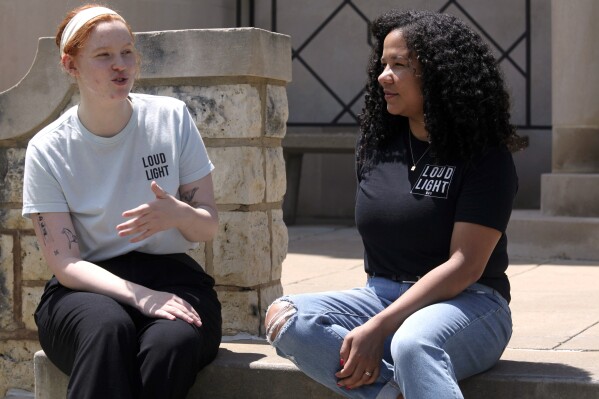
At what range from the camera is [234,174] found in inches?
175

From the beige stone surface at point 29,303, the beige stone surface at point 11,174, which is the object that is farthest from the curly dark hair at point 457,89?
the beige stone surface at point 29,303

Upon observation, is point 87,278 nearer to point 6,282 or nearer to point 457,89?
point 457,89

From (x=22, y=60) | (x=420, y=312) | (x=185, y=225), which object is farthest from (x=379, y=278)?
(x=22, y=60)

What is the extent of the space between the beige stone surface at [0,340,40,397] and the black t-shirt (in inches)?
79.9

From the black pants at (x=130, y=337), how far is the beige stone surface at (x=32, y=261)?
123cm

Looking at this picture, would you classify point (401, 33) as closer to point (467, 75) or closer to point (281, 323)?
point (467, 75)

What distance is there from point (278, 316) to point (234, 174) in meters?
1.25

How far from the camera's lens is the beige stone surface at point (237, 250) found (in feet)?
14.6

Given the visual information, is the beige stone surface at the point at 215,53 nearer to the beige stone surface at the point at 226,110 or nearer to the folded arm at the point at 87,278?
the beige stone surface at the point at 226,110

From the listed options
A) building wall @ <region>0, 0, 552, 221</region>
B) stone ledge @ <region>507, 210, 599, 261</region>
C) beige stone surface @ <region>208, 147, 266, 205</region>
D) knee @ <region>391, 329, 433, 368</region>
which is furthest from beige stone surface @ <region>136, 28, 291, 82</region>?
building wall @ <region>0, 0, 552, 221</region>

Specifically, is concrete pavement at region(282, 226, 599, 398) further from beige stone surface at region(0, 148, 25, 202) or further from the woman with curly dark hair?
beige stone surface at region(0, 148, 25, 202)

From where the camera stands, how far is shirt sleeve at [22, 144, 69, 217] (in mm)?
3531

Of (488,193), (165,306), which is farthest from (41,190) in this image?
(488,193)

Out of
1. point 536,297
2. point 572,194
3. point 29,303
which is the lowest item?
point 536,297
